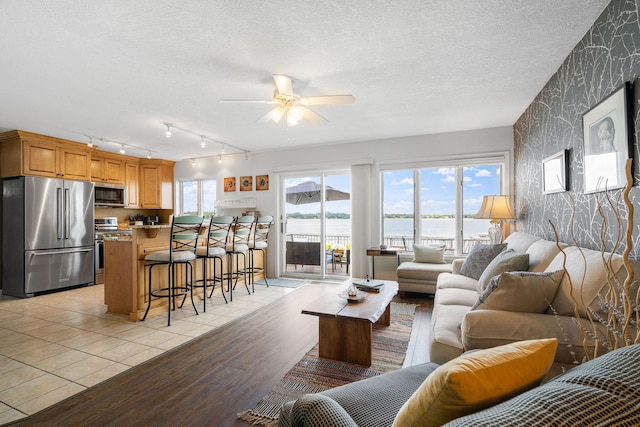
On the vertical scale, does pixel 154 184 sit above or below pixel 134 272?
above

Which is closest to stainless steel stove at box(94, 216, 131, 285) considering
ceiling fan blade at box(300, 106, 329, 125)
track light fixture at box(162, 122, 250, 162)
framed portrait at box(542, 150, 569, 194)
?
track light fixture at box(162, 122, 250, 162)

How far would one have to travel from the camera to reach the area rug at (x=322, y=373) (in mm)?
1843

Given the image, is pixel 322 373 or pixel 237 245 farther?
pixel 237 245

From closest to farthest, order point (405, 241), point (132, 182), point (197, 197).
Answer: point (405, 241) < point (132, 182) < point (197, 197)

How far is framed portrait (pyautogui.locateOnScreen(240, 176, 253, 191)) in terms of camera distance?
20.6 ft

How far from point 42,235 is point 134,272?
249 cm

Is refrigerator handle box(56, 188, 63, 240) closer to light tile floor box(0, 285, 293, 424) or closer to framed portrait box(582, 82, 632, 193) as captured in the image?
light tile floor box(0, 285, 293, 424)

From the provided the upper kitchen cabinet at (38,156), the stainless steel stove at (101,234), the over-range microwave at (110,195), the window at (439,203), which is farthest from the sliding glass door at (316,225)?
the upper kitchen cabinet at (38,156)

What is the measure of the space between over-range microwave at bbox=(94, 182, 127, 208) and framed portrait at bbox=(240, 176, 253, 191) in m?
2.37

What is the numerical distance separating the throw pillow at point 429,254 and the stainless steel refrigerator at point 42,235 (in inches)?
220

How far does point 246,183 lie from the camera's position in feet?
20.8

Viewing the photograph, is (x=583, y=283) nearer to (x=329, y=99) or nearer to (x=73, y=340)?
(x=329, y=99)

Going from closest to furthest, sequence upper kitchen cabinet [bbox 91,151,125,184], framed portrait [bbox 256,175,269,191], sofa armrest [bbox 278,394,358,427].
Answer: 1. sofa armrest [bbox 278,394,358,427]
2. upper kitchen cabinet [bbox 91,151,125,184]
3. framed portrait [bbox 256,175,269,191]

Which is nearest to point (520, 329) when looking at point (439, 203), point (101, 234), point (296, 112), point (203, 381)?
point (203, 381)
